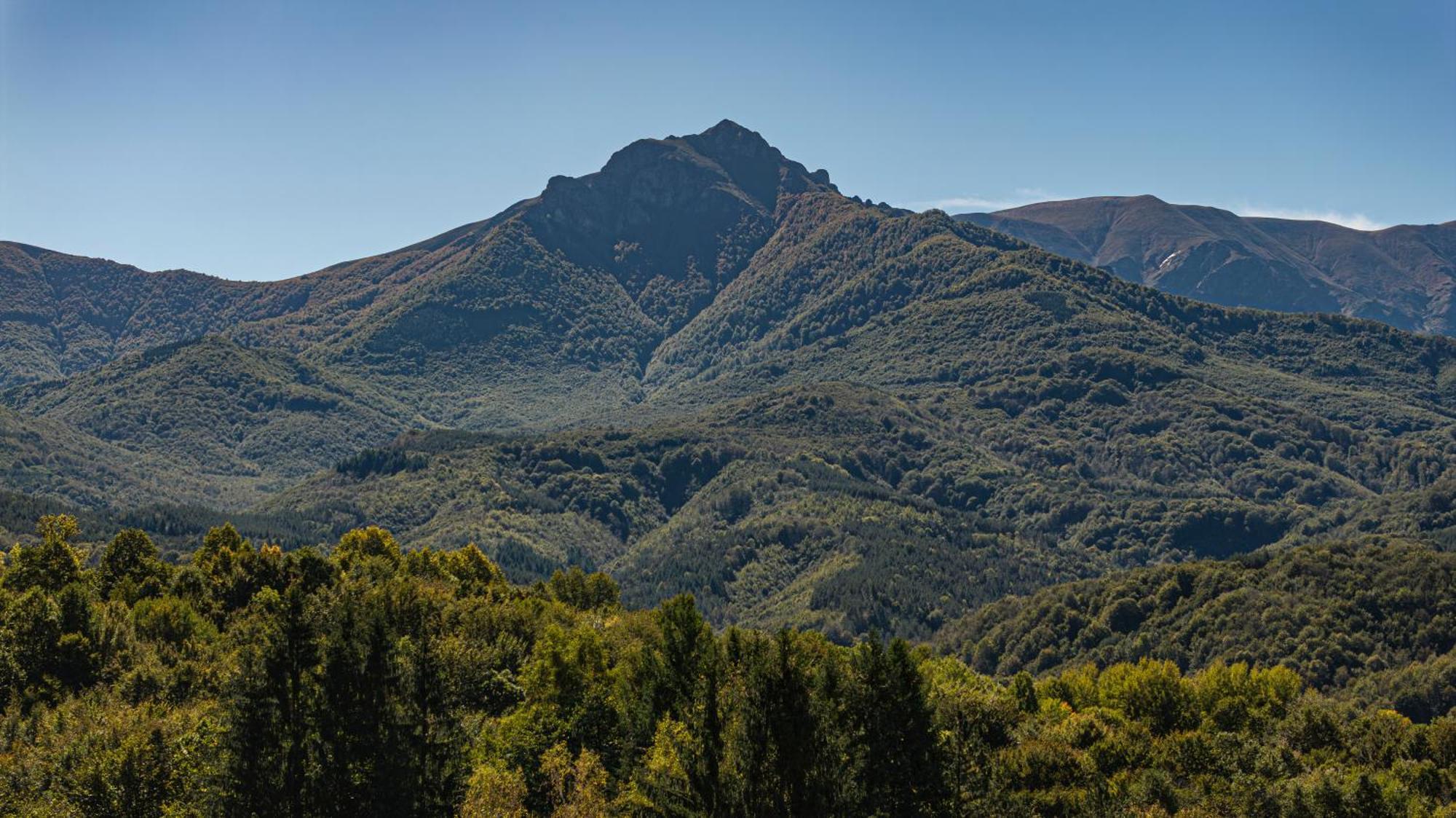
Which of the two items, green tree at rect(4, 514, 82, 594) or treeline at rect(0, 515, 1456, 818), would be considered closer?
treeline at rect(0, 515, 1456, 818)

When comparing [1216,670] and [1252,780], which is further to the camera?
[1216,670]

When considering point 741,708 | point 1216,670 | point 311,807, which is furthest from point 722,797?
point 1216,670

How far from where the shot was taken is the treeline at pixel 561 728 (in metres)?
61.3

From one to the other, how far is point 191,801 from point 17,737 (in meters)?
18.5

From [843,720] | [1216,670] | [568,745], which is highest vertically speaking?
[843,720]

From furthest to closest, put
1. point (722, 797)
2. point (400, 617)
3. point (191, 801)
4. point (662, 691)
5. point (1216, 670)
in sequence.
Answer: point (1216, 670), point (400, 617), point (662, 691), point (191, 801), point (722, 797)

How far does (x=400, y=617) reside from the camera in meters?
99.0

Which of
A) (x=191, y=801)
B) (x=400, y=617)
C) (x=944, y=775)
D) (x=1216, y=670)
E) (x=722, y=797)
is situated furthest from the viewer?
(x=1216, y=670)

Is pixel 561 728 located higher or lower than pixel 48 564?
lower

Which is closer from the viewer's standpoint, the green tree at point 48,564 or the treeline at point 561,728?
the treeline at point 561,728

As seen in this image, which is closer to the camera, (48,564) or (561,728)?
(561,728)

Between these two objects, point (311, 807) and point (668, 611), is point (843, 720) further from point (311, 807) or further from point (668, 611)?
point (311, 807)

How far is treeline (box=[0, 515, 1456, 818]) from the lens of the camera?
2415 inches

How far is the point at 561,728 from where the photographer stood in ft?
260
